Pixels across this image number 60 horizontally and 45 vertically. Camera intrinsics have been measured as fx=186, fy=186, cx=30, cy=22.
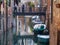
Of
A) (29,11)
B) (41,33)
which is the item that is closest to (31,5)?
(29,11)

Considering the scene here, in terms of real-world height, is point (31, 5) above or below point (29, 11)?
above

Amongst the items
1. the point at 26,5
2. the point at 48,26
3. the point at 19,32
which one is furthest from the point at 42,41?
the point at 26,5

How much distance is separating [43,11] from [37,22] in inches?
9.9

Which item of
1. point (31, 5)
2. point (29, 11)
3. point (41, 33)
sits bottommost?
point (41, 33)

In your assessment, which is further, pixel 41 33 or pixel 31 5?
pixel 31 5

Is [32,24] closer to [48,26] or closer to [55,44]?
[48,26]

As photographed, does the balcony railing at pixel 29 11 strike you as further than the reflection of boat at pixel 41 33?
Yes

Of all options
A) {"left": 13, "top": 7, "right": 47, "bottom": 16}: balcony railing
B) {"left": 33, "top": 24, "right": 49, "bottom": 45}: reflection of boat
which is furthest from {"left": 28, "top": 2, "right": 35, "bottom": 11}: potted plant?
{"left": 33, "top": 24, "right": 49, "bottom": 45}: reflection of boat

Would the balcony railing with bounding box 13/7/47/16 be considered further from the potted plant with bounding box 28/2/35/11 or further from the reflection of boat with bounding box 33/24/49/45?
the reflection of boat with bounding box 33/24/49/45

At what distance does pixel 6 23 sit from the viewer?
12.6ft

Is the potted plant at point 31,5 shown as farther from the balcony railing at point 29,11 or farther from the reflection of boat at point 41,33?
the reflection of boat at point 41,33

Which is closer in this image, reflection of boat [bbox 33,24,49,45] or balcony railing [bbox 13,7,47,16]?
reflection of boat [bbox 33,24,49,45]

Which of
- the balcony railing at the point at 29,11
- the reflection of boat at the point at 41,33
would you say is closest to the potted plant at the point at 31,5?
Result: the balcony railing at the point at 29,11

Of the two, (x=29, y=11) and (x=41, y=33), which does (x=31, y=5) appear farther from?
(x=41, y=33)
